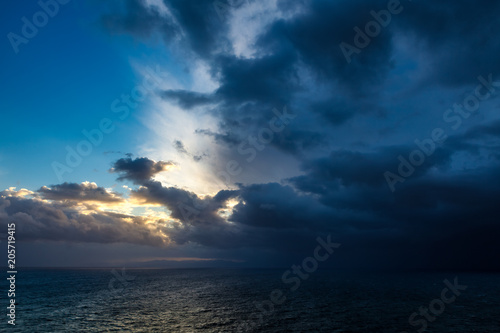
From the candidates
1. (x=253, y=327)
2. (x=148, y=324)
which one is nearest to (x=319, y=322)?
(x=253, y=327)

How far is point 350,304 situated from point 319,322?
2704 cm

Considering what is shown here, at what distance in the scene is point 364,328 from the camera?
4741 cm

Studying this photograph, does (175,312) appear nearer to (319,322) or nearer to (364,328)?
(319,322)

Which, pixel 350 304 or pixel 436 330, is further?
pixel 350 304

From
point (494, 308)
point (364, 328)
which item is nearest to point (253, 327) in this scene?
point (364, 328)

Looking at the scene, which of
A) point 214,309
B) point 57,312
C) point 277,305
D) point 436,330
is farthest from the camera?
point 277,305

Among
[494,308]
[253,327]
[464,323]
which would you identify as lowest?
[494,308]

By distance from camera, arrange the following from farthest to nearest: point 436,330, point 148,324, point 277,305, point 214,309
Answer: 1. point 277,305
2. point 214,309
3. point 148,324
4. point 436,330

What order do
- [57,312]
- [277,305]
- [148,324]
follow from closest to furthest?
[148,324], [57,312], [277,305]

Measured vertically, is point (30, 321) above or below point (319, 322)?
above

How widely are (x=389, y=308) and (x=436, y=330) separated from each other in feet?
73.9

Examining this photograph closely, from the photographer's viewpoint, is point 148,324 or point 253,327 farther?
point 148,324

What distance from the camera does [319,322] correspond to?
51.7 meters

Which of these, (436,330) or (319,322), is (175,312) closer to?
(319,322)
